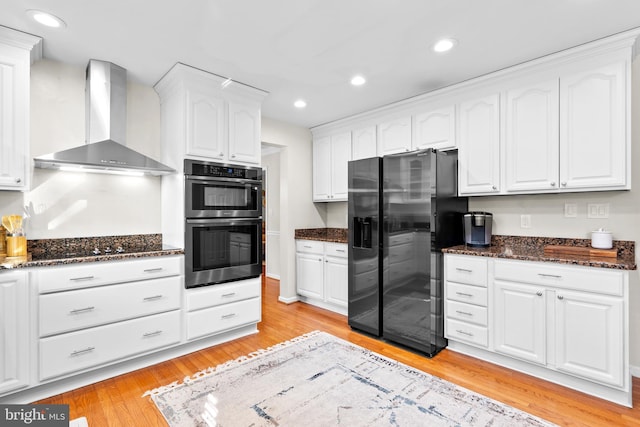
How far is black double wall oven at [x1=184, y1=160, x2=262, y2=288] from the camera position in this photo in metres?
2.83

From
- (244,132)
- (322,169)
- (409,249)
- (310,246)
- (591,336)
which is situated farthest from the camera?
(322,169)

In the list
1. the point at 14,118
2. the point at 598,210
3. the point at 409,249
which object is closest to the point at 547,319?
the point at 598,210

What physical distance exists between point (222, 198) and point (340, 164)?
175cm

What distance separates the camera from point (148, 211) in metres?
3.09

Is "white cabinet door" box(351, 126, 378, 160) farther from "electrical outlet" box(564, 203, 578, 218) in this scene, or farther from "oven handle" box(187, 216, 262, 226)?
"electrical outlet" box(564, 203, 578, 218)

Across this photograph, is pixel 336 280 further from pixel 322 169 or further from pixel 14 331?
pixel 14 331

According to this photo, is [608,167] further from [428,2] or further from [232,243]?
[232,243]

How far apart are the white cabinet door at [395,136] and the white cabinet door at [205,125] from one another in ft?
5.87

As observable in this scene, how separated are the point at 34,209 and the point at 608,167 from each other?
14.4ft

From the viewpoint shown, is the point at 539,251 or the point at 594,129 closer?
the point at 594,129

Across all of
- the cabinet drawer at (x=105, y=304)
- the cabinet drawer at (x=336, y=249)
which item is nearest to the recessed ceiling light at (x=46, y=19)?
the cabinet drawer at (x=105, y=304)

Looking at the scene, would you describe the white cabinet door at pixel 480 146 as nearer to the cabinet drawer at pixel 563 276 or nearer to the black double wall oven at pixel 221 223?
the cabinet drawer at pixel 563 276

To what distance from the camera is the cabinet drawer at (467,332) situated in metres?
2.62

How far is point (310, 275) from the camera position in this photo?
419cm
